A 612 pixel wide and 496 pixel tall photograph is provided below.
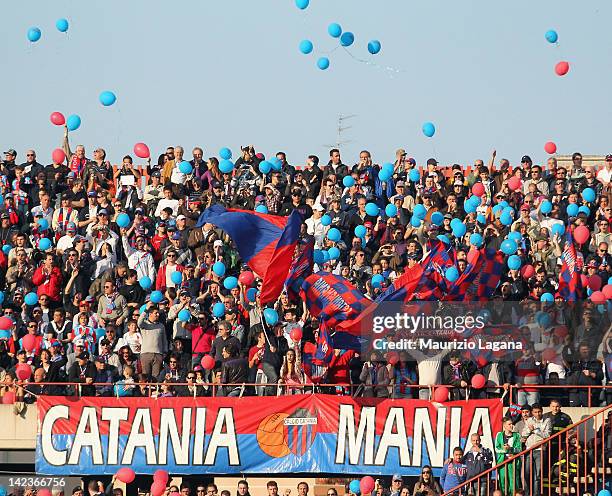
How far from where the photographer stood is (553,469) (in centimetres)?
2280

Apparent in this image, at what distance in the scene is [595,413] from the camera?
72.4ft

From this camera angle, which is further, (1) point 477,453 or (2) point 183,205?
(2) point 183,205

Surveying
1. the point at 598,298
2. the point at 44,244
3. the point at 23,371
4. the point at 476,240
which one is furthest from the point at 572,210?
the point at 23,371

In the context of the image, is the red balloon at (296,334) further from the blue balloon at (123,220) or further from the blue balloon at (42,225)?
the blue balloon at (42,225)

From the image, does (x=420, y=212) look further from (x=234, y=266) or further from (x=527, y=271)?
(x=234, y=266)

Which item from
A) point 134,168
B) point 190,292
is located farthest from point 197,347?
point 134,168

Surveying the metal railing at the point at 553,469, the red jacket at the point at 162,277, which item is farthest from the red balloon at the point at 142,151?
the metal railing at the point at 553,469

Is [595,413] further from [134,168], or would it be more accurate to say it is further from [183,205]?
[134,168]

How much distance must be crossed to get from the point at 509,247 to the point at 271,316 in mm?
3673

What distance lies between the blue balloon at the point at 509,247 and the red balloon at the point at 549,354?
84.0 inches

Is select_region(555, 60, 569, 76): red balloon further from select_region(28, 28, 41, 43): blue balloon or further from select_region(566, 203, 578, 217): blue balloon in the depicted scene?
select_region(28, 28, 41, 43): blue balloon

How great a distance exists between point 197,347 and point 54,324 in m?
2.35

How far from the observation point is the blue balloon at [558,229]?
26.7m

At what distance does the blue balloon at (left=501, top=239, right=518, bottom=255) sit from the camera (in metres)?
25.8
